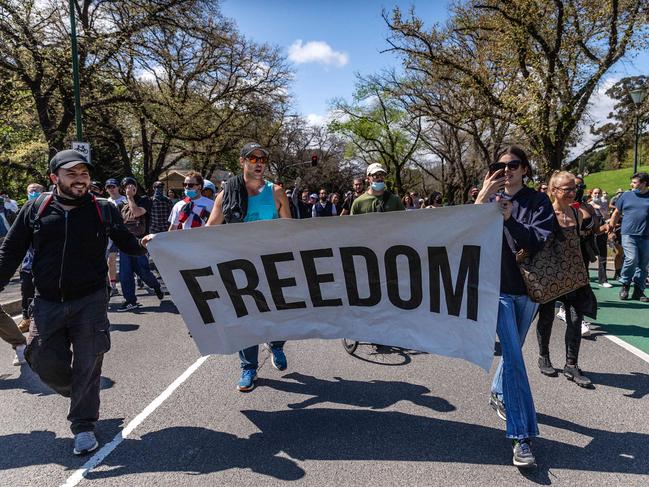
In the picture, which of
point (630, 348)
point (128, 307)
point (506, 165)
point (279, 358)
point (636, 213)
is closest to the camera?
point (506, 165)

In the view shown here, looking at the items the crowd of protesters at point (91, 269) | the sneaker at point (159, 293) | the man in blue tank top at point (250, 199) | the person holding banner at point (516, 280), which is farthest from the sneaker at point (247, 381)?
the sneaker at point (159, 293)

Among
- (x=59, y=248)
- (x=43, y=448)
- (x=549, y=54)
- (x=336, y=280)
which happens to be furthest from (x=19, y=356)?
(x=549, y=54)

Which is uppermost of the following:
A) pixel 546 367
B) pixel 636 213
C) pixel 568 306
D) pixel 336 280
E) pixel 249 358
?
pixel 636 213

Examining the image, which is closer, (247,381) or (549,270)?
(549,270)

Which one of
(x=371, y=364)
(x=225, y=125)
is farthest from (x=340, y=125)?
(x=371, y=364)

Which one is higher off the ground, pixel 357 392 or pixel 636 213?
pixel 636 213

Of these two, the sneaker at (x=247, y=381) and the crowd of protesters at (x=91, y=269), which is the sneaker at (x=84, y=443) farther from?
the sneaker at (x=247, y=381)

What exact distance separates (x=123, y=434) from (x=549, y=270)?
3.15 metres

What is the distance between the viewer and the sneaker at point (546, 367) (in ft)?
14.9

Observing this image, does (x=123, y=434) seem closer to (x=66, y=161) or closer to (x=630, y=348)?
(x=66, y=161)

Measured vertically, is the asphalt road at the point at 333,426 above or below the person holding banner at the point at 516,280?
below

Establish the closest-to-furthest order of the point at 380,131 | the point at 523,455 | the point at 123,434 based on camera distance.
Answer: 1. the point at 523,455
2. the point at 123,434
3. the point at 380,131

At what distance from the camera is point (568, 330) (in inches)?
179

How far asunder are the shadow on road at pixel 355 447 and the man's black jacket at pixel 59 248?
3.68 ft
